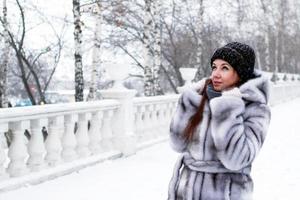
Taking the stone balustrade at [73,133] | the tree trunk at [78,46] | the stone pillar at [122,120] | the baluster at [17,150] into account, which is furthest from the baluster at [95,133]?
the tree trunk at [78,46]

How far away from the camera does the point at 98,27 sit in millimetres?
14367

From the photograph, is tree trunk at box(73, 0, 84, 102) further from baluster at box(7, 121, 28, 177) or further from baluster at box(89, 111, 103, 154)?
baluster at box(7, 121, 28, 177)

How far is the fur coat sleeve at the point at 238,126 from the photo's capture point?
8.59 ft

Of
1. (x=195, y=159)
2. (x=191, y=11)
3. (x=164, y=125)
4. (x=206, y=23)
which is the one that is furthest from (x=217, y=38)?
(x=195, y=159)

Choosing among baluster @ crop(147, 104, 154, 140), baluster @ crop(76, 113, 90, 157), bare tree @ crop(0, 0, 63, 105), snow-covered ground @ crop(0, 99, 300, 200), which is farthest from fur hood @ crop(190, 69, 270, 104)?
bare tree @ crop(0, 0, 63, 105)

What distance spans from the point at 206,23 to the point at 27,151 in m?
26.0

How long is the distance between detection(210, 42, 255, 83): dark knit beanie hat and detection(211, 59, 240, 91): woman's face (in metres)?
0.02

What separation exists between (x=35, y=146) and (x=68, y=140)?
2.54 ft

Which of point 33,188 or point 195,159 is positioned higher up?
point 195,159

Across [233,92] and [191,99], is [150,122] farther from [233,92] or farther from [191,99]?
[233,92]

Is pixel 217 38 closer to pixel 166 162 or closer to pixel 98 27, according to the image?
pixel 98 27

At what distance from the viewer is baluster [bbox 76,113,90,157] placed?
7.15 meters

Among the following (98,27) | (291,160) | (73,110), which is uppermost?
(98,27)

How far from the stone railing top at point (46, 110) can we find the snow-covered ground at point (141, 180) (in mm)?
817
